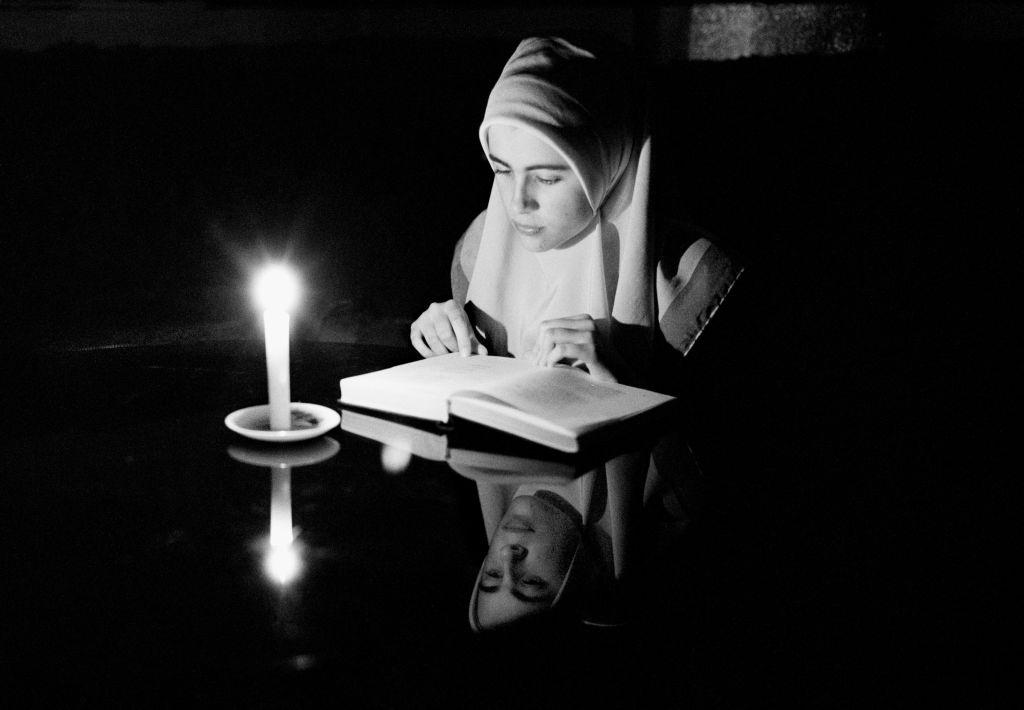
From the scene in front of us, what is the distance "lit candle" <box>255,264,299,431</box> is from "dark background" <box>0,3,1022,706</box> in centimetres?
48

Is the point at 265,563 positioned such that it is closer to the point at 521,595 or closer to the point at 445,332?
the point at 521,595

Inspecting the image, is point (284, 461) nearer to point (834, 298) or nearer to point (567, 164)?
point (567, 164)

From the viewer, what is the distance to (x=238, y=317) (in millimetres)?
1681

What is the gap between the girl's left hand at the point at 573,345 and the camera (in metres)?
1.13

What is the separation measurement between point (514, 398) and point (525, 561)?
0.90 feet

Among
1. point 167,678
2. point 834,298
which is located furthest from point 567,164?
point 167,678

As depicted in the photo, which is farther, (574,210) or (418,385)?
(574,210)

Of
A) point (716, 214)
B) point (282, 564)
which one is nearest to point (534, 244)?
point (716, 214)

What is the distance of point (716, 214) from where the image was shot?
1.78 m

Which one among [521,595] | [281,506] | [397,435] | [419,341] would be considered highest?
[419,341]

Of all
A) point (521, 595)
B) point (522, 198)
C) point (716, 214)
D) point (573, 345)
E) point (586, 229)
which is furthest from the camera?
point (716, 214)

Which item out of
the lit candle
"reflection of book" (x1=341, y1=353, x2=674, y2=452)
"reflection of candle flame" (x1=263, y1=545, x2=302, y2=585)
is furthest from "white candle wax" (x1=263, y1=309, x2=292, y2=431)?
"reflection of candle flame" (x1=263, y1=545, x2=302, y2=585)

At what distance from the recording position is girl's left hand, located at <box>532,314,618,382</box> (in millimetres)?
1132

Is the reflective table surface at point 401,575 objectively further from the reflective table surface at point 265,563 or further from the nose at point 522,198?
the nose at point 522,198
